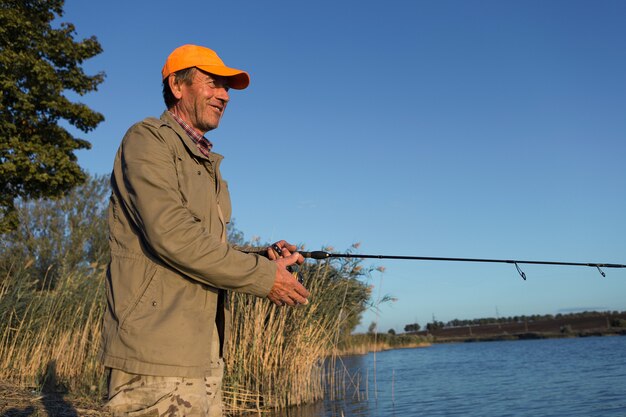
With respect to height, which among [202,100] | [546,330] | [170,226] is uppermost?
[546,330]

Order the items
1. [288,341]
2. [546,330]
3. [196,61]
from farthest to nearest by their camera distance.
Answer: [546,330] < [288,341] < [196,61]

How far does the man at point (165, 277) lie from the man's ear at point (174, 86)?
26 cm

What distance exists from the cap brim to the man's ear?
0.14 m

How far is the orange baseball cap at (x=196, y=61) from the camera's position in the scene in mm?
2686

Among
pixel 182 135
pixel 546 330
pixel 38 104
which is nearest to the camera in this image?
pixel 182 135

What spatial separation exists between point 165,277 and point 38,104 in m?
13.9

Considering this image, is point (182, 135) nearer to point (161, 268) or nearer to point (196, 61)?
point (196, 61)

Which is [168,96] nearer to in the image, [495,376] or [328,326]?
[328,326]

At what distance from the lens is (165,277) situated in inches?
88.4

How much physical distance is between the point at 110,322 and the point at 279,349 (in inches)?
231

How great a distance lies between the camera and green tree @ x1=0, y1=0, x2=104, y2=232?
13367 mm

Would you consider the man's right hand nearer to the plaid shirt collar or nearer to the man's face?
the plaid shirt collar

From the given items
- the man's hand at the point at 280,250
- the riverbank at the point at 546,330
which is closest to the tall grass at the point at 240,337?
the man's hand at the point at 280,250

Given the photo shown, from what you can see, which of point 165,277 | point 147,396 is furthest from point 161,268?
point 147,396
